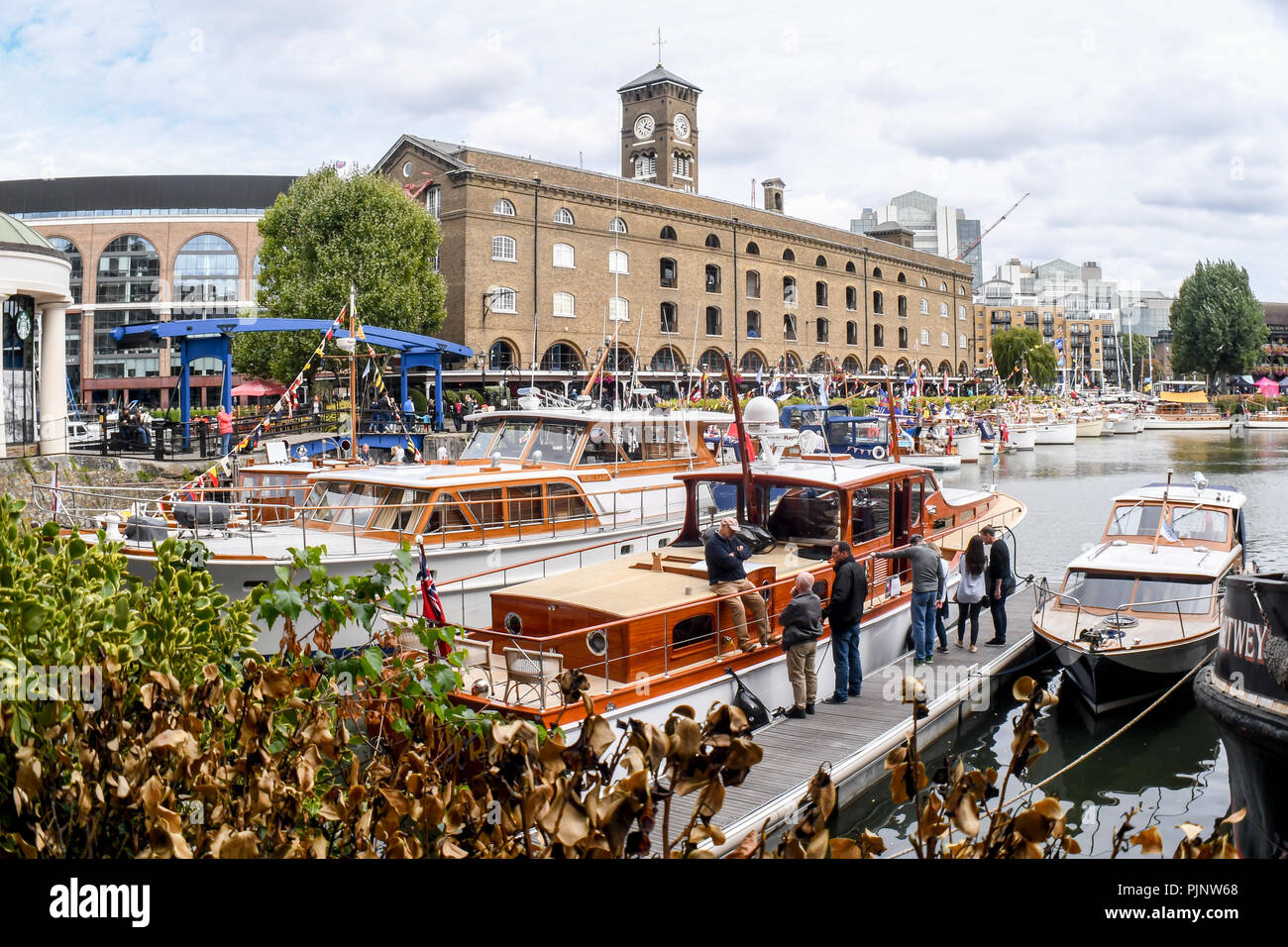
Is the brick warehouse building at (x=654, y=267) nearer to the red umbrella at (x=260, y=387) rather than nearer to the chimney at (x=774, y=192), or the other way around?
the chimney at (x=774, y=192)

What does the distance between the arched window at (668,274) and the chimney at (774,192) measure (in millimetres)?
19568

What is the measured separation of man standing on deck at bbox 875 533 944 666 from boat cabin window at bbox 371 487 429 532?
715 cm

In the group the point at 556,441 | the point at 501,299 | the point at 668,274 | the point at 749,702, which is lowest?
the point at 749,702

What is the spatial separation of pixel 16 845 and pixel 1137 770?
38.4 feet

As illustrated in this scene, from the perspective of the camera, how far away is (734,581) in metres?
11.2

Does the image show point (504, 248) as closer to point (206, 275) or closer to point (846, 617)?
point (206, 275)

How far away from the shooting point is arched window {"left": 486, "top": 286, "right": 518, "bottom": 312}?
4944 centimetres

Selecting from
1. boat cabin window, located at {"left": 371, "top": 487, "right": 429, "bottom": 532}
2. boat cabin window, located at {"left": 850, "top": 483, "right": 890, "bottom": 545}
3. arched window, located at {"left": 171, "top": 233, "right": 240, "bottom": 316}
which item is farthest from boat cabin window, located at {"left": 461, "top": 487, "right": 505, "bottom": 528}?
arched window, located at {"left": 171, "top": 233, "right": 240, "bottom": 316}

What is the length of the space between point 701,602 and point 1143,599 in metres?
6.90

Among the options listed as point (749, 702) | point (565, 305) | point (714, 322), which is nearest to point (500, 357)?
point (565, 305)

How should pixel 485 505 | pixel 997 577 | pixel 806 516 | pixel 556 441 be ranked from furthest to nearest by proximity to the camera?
pixel 556 441 < pixel 485 505 < pixel 997 577 < pixel 806 516

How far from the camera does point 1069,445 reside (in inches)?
2687

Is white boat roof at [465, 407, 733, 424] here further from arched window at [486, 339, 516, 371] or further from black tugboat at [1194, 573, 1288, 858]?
arched window at [486, 339, 516, 371]
